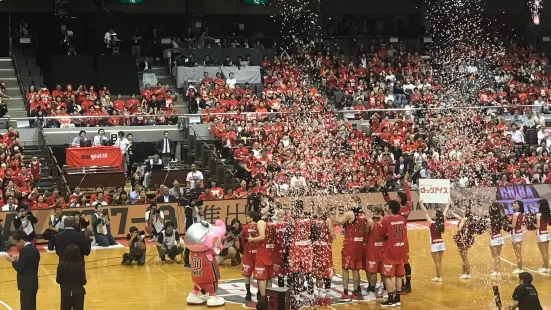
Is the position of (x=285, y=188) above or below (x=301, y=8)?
below

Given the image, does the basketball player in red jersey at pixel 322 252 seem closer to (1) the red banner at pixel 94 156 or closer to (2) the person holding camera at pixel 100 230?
(2) the person holding camera at pixel 100 230

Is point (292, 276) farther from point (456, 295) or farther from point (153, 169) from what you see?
point (153, 169)

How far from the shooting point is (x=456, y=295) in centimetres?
1645

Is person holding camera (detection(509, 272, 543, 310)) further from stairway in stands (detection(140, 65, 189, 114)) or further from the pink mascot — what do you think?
stairway in stands (detection(140, 65, 189, 114))

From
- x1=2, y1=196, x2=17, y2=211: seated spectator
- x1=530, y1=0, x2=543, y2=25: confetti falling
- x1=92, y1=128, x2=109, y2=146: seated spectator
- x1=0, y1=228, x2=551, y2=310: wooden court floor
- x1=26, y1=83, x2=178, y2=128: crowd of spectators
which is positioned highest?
x1=530, y1=0, x2=543, y2=25: confetti falling

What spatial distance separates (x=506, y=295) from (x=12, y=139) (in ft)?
54.6

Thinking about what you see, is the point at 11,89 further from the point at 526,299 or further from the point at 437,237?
the point at 526,299

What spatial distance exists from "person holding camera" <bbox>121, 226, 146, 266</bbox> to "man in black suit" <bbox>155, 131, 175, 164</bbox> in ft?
27.8

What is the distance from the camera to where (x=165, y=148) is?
1134 inches

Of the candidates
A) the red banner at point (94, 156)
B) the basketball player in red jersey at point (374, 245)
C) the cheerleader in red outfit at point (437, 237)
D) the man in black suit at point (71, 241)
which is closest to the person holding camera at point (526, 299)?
the basketball player in red jersey at point (374, 245)

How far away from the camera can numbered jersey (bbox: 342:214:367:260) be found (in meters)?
15.9

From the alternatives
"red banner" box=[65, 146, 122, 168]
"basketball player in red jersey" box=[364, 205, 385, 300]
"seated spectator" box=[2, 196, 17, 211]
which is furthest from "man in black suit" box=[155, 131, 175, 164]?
"basketball player in red jersey" box=[364, 205, 385, 300]

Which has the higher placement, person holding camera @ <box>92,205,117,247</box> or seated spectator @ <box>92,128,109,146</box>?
seated spectator @ <box>92,128,109,146</box>

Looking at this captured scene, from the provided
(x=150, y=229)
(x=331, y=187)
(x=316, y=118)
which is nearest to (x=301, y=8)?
(x=316, y=118)
